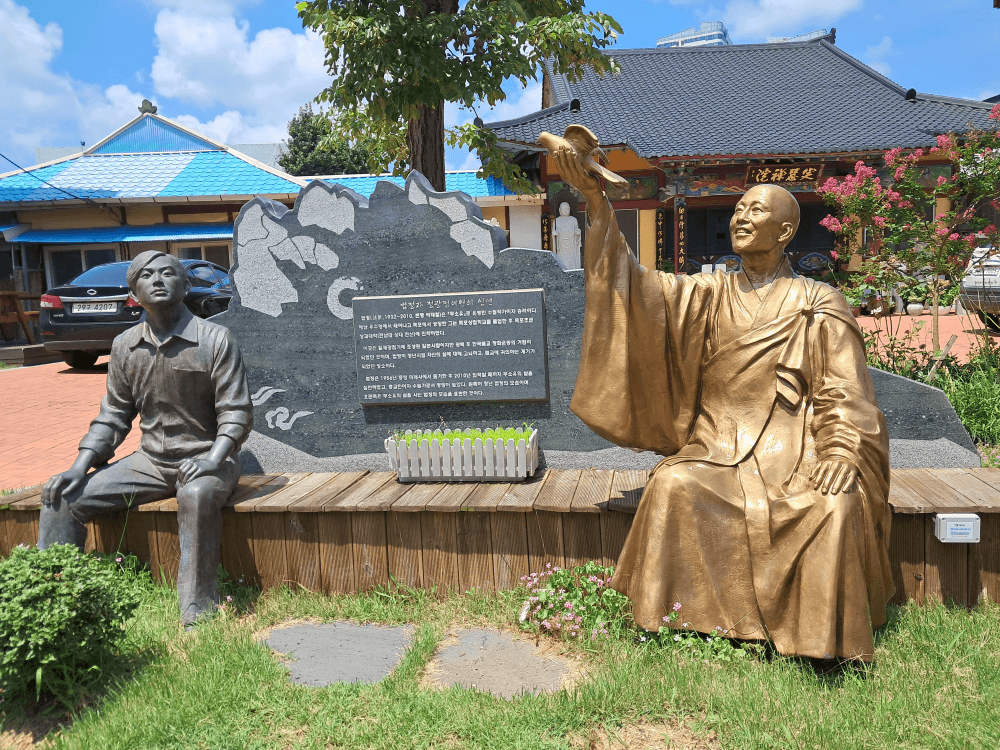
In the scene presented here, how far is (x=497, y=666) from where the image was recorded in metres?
2.95

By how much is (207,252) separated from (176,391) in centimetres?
1335

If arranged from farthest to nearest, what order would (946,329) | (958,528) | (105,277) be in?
(946,329)
(105,277)
(958,528)

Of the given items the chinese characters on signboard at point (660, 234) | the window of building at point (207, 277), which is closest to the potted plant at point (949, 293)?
the window of building at point (207, 277)

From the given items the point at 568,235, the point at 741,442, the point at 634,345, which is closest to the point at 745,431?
the point at 741,442

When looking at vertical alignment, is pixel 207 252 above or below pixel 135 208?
below

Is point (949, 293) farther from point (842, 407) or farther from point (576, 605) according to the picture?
point (576, 605)

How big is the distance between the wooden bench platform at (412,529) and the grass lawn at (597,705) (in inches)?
22.5

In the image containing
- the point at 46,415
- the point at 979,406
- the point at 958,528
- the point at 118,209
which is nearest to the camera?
the point at 958,528

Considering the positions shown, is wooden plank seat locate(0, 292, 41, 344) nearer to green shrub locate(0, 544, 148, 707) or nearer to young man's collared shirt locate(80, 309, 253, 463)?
young man's collared shirt locate(80, 309, 253, 463)

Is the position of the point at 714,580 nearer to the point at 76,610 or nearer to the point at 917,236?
the point at 76,610

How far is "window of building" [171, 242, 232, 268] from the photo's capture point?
15.5 metres

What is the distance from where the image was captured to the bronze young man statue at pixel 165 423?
11.3ft

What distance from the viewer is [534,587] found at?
346 centimetres

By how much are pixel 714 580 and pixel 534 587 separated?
39.7 inches
